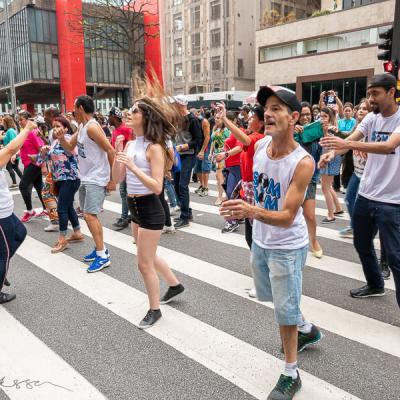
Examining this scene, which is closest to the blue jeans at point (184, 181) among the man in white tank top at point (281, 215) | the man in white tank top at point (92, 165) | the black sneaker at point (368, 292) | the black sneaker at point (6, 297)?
the man in white tank top at point (92, 165)

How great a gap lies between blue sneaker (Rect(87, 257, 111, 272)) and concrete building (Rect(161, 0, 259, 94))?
52.9 m

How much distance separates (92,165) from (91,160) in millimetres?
63

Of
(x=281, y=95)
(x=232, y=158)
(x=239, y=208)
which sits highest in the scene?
(x=281, y=95)

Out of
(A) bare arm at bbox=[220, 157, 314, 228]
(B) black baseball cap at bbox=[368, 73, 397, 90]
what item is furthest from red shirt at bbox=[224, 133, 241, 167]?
(A) bare arm at bbox=[220, 157, 314, 228]

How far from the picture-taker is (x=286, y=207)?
238 centimetres

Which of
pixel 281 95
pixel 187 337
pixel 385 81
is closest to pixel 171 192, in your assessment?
pixel 187 337

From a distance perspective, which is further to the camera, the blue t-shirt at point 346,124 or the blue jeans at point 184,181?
the blue t-shirt at point 346,124

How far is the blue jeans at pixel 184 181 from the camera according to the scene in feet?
23.7

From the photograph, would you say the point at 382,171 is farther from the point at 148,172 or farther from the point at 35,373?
the point at 35,373

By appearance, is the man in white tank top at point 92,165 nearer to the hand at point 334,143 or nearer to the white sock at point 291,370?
the hand at point 334,143

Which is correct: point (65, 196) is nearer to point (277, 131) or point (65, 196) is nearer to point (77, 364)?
point (77, 364)

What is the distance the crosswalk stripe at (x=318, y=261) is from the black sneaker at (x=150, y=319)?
230cm

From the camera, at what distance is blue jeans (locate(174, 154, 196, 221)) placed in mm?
7219

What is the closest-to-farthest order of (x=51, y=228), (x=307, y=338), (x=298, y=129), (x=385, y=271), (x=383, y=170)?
(x=307, y=338)
(x=383, y=170)
(x=385, y=271)
(x=298, y=129)
(x=51, y=228)
